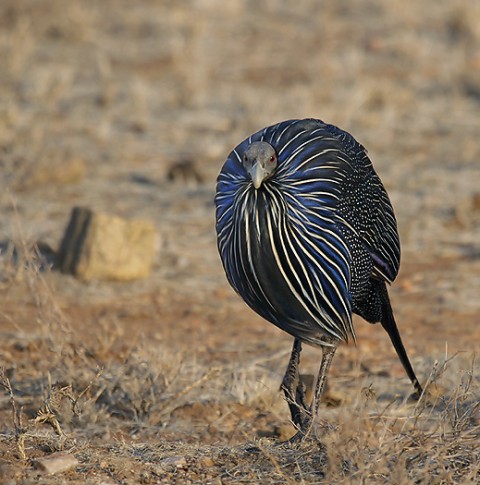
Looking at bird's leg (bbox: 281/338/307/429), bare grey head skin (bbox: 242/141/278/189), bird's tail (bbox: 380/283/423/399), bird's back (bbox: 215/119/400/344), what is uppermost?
bare grey head skin (bbox: 242/141/278/189)

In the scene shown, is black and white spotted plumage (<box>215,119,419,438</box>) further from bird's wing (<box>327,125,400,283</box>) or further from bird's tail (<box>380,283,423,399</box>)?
bird's tail (<box>380,283,423,399</box>)

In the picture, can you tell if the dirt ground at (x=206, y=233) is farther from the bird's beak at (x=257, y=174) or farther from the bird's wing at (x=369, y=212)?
the bird's beak at (x=257, y=174)

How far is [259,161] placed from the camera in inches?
160

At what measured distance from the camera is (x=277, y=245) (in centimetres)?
407

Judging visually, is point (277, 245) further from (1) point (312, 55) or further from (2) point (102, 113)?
(1) point (312, 55)

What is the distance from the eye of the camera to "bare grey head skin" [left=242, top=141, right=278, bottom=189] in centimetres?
403

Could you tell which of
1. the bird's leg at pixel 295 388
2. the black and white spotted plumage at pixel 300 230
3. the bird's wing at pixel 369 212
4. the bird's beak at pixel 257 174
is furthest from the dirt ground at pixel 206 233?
the bird's beak at pixel 257 174

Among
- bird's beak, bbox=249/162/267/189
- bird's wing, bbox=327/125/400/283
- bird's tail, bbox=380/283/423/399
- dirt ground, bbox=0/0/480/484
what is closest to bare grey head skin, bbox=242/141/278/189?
bird's beak, bbox=249/162/267/189

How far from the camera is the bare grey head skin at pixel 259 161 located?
4.03 meters

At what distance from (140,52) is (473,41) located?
3469 millimetres

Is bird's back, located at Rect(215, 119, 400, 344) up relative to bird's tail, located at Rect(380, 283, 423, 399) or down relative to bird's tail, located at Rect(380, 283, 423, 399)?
up

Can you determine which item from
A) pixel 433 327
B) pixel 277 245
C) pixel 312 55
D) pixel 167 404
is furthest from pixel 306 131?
pixel 312 55

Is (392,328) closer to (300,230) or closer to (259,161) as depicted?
(300,230)

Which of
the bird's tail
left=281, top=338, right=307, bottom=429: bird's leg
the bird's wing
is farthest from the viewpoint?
the bird's tail
